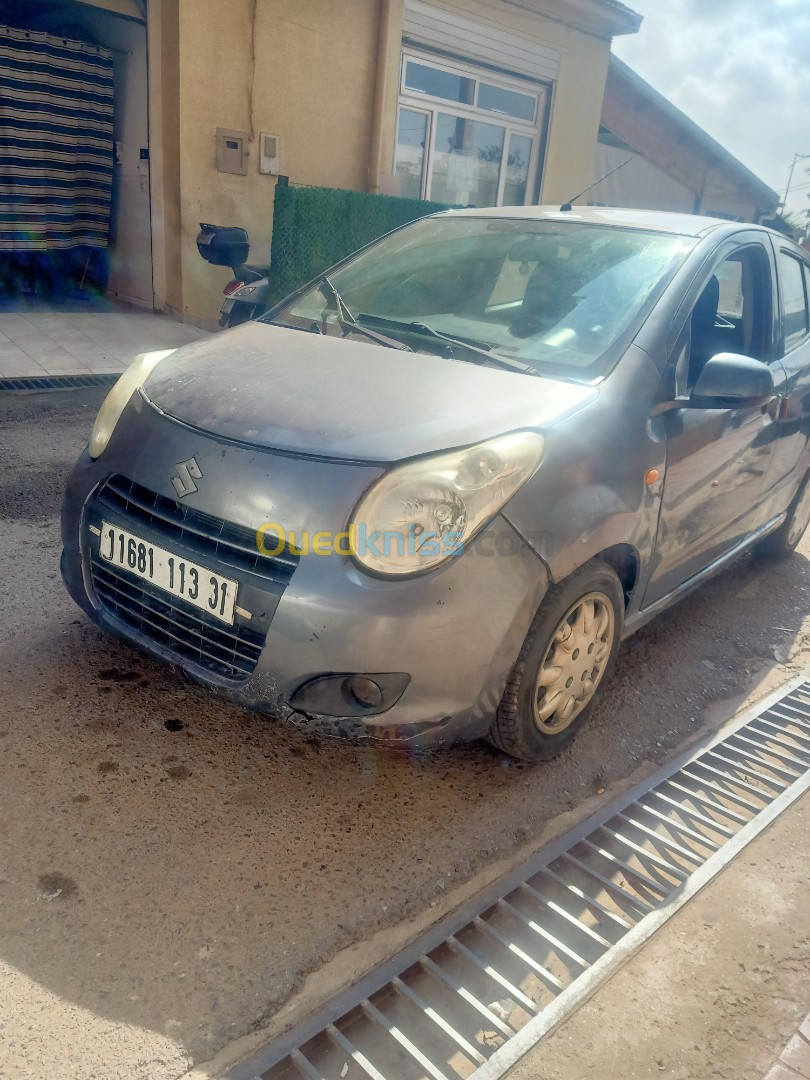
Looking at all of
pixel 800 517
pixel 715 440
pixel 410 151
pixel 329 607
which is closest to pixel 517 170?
pixel 410 151

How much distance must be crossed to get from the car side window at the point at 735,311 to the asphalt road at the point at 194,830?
4.09 ft

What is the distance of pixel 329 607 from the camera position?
2.00 meters

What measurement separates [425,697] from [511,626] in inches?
11.1

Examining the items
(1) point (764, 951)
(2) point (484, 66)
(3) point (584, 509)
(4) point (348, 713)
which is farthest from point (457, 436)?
(2) point (484, 66)

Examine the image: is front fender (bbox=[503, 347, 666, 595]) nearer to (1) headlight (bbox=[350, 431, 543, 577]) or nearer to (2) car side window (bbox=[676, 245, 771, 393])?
(1) headlight (bbox=[350, 431, 543, 577])

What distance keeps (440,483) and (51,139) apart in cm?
863

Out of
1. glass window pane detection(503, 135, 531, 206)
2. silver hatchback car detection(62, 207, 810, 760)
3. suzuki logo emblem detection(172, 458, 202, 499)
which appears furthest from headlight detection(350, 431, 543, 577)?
glass window pane detection(503, 135, 531, 206)

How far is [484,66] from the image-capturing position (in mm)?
11289

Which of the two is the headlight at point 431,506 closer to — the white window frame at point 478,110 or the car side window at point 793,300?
the car side window at point 793,300

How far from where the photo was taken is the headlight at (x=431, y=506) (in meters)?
2.04

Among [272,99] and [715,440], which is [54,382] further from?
[715,440]

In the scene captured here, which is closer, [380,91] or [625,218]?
[625,218]

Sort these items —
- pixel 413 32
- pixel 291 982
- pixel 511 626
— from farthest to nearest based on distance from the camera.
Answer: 1. pixel 413 32
2. pixel 511 626
3. pixel 291 982

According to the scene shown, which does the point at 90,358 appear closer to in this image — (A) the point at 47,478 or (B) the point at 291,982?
(A) the point at 47,478
